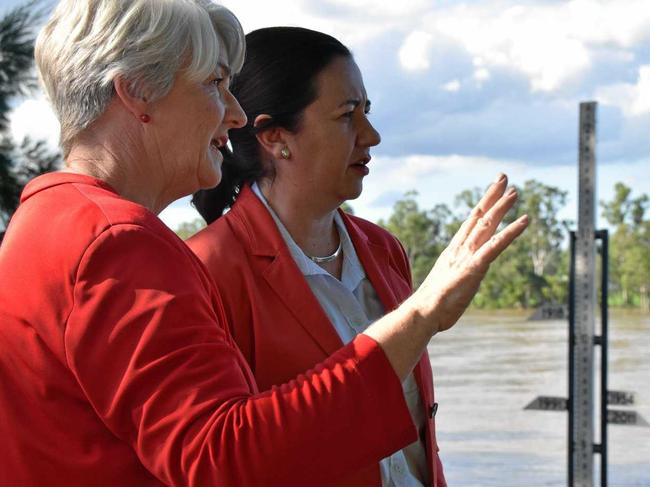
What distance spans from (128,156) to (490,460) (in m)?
5.91

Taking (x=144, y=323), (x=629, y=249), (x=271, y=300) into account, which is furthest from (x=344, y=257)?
(x=629, y=249)

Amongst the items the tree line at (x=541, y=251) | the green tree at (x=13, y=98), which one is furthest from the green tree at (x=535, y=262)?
the green tree at (x=13, y=98)

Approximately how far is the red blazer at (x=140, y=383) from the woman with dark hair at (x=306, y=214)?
2.17 feet

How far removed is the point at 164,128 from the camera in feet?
3.18

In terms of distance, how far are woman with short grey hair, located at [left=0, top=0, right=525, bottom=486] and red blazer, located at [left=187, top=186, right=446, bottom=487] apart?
1.83ft

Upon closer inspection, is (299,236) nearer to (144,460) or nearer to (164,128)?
(164,128)

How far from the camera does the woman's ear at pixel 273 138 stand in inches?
68.1

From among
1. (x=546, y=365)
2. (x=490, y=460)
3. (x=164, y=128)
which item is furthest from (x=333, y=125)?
(x=546, y=365)

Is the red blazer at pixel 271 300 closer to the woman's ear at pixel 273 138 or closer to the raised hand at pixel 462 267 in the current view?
the woman's ear at pixel 273 138

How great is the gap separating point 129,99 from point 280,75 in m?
0.80

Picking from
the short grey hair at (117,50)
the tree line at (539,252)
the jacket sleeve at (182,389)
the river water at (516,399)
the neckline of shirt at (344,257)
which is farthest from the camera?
the tree line at (539,252)

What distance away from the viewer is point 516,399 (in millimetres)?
8516

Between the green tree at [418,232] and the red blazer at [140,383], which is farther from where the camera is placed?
the green tree at [418,232]

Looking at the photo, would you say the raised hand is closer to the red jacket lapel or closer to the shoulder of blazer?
the red jacket lapel
